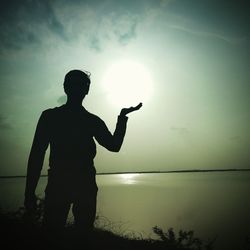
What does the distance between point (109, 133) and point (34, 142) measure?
3.19ft

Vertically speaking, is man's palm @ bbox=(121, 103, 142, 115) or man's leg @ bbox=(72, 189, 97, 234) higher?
man's palm @ bbox=(121, 103, 142, 115)

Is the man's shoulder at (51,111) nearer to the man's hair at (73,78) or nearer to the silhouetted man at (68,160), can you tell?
the silhouetted man at (68,160)

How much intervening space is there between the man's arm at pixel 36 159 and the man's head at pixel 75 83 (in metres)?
0.43

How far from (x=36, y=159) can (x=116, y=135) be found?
1076 millimetres

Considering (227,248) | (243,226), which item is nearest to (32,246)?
(227,248)

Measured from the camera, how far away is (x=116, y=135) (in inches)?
130

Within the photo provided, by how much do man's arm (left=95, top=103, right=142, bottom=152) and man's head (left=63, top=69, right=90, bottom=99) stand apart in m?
0.50

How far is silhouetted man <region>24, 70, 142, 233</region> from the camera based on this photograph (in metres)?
2.77

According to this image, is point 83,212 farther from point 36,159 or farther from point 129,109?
point 129,109

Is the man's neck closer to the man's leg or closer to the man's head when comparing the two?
the man's head

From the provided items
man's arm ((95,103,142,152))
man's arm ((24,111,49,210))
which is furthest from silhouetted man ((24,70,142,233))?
man's arm ((95,103,142,152))

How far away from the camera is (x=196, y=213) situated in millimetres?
31922

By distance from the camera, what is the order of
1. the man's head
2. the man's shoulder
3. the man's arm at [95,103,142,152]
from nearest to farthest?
the man's shoulder → the man's head → the man's arm at [95,103,142,152]

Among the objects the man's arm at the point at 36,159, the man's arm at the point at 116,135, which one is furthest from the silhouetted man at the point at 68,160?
the man's arm at the point at 116,135
